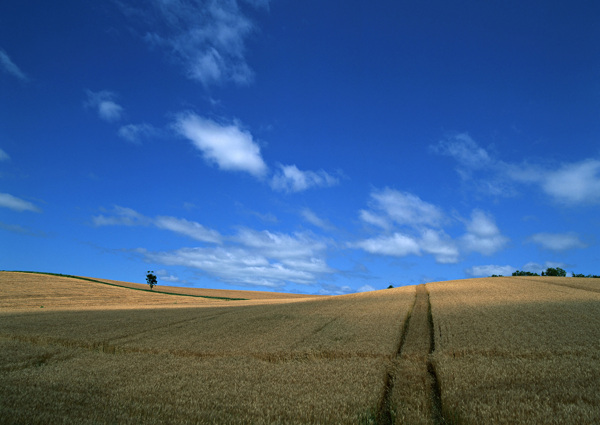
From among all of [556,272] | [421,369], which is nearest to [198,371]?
[421,369]

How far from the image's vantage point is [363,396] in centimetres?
897

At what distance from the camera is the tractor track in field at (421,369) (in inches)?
326

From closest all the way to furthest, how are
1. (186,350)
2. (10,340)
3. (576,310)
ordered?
(186,350)
(10,340)
(576,310)

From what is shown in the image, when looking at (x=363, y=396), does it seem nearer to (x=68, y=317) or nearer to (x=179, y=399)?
(x=179, y=399)

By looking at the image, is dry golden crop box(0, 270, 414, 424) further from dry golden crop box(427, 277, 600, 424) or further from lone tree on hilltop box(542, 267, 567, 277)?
lone tree on hilltop box(542, 267, 567, 277)

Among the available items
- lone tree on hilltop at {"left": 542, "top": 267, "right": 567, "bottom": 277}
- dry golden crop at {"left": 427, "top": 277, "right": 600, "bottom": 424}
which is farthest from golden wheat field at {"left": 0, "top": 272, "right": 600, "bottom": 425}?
lone tree on hilltop at {"left": 542, "top": 267, "right": 567, "bottom": 277}

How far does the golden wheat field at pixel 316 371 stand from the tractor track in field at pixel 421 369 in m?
0.05

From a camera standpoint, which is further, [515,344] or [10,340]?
[10,340]

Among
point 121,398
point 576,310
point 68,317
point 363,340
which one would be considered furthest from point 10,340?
point 576,310

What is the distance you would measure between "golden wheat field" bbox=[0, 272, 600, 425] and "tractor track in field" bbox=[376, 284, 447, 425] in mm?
51

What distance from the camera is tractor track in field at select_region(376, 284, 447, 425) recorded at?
8.29m

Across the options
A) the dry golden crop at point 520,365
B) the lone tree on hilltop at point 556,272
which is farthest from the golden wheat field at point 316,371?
the lone tree on hilltop at point 556,272

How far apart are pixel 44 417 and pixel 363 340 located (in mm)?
11730

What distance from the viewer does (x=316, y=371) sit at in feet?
37.7
